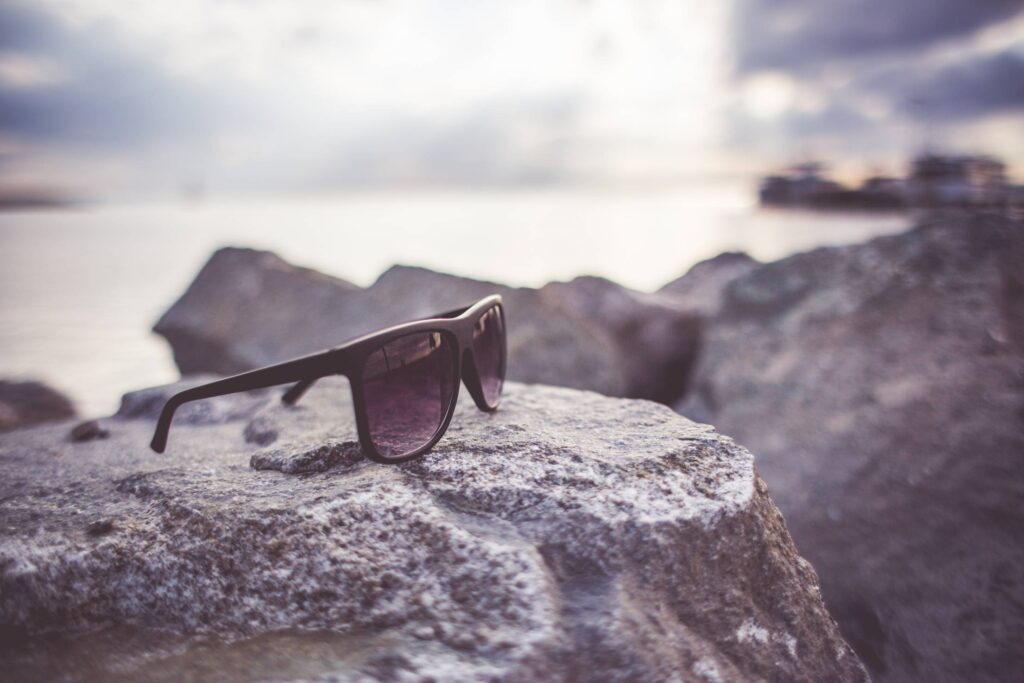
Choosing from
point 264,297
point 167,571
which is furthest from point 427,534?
point 264,297

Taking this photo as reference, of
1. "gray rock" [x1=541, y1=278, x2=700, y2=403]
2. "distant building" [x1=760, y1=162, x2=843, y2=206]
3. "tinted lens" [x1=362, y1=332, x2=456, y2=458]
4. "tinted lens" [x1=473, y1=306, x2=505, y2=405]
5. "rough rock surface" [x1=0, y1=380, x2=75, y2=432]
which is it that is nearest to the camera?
"tinted lens" [x1=362, y1=332, x2=456, y2=458]

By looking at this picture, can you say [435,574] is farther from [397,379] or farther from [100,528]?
[100,528]

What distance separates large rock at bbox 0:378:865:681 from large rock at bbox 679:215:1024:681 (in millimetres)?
1025

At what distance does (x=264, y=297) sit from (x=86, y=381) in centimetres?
309

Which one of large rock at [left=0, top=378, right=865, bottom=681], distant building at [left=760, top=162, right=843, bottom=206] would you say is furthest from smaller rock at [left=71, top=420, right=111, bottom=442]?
distant building at [left=760, top=162, right=843, bottom=206]

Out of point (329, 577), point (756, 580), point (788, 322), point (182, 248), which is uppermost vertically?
point (182, 248)

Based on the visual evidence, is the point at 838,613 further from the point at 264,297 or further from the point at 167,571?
the point at 264,297

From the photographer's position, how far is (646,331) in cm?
387

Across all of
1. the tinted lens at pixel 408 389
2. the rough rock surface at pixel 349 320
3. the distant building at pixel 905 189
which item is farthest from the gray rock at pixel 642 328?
the distant building at pixel 905 189

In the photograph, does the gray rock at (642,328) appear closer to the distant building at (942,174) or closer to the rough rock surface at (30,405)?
the rough rock surface at (30,405)

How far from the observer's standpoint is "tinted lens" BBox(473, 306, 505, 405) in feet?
6.48

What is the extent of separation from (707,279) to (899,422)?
248 centimetres

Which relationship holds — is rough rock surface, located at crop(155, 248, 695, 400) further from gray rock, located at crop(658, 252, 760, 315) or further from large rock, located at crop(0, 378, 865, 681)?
large rock, located at crop(0, 378, 865, 681)

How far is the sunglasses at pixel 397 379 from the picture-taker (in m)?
1.51
